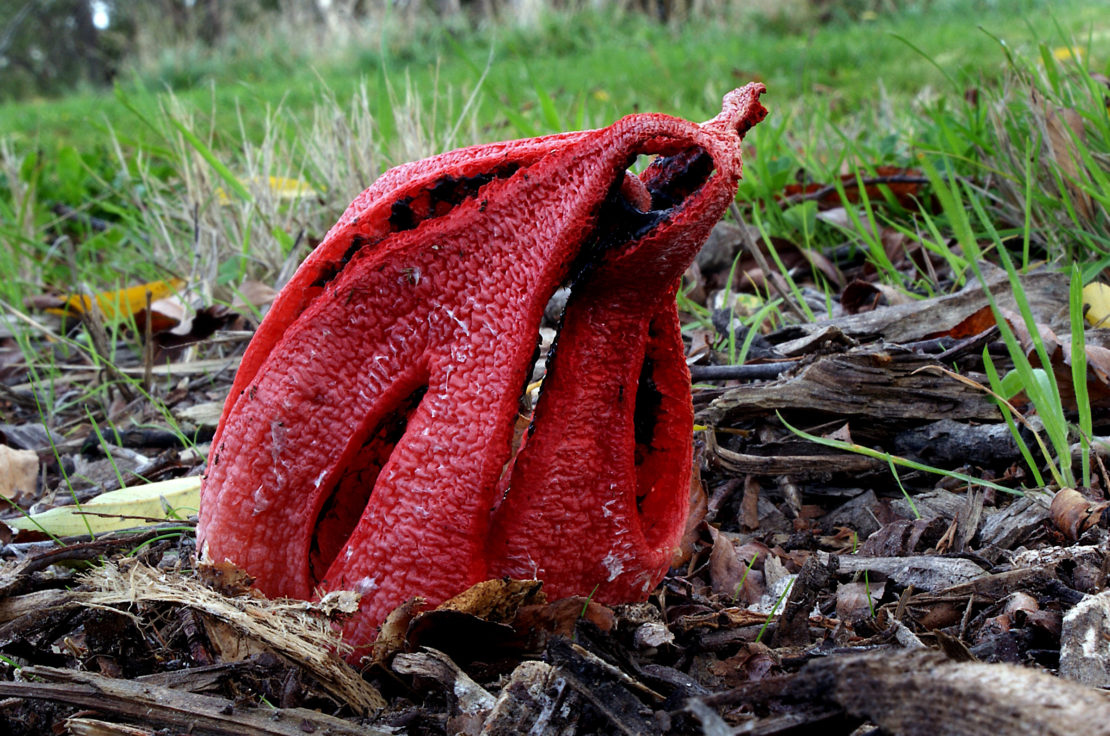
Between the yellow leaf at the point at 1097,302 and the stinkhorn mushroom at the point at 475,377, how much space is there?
184 cm

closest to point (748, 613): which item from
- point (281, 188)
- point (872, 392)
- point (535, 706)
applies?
point (535, 706)

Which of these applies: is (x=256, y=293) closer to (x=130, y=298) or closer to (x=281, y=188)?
(x=130, y=298)

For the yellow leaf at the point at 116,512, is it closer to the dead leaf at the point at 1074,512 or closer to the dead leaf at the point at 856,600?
the dead leaf at the point at 856,600

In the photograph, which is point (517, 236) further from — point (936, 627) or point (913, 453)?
point (913, 453)

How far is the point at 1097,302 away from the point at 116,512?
3.00 metres

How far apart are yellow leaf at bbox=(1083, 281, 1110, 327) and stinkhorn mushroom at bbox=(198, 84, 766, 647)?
1.84 meters

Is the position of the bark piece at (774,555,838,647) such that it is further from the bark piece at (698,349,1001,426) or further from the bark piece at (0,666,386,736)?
the bark piece at (0,666,386,736)

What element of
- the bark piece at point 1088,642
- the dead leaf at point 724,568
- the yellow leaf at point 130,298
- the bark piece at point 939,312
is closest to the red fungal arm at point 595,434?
the dead leaf at point 724,568

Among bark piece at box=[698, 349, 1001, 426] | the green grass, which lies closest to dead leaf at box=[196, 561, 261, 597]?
bark piece at box=[698, 349, 1001, 426]

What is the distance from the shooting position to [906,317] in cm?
307

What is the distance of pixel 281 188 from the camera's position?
4.77 metres

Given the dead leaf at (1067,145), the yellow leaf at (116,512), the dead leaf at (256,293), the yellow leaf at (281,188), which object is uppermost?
the yellow leaf at (281,188)

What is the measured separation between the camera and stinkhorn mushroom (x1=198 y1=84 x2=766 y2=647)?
1.65 m

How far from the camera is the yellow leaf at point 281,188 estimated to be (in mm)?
4375
